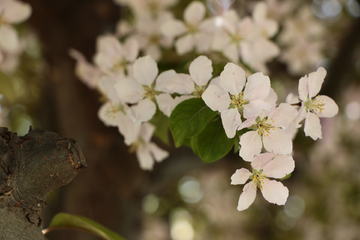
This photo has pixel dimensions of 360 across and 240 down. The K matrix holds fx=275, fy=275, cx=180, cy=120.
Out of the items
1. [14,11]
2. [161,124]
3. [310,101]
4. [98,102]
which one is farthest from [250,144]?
[98,102]

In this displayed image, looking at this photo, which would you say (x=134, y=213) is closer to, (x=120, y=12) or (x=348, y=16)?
(x=120, y=12)

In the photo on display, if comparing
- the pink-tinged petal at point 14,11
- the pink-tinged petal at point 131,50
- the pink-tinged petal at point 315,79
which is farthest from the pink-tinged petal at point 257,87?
the pink-tinged petal at point 14,11

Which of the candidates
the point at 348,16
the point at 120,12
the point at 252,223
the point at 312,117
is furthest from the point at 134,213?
the point at 252,223

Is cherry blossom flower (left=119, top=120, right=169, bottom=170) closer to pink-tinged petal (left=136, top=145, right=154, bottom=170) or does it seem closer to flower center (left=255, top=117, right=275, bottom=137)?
pink-tinged petal (left=136, top=145, right=154, bottom=170)

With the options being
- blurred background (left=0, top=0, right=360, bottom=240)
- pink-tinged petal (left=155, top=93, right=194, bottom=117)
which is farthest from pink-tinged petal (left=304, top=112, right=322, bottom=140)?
blurred background (left=0, top=0, right=360, bottom=240)

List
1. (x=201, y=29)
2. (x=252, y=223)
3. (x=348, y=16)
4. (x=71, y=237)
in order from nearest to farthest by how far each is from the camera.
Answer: (x=201, y=29)
(x=71, y=237)
(x=348, y=16)
(x=252, y=223)

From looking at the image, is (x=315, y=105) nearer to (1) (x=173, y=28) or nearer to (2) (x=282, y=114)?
(2) (x=282, y=114)
